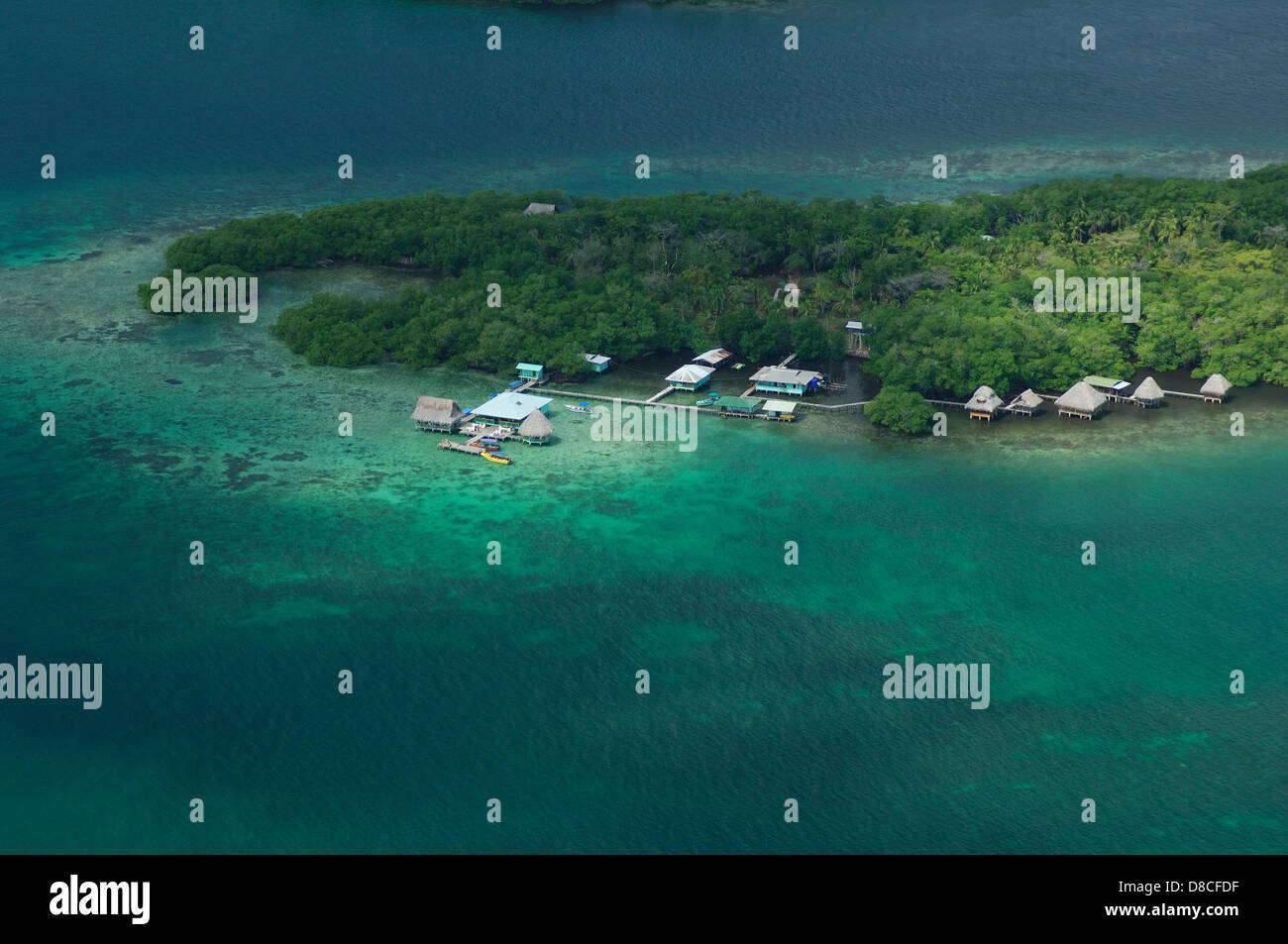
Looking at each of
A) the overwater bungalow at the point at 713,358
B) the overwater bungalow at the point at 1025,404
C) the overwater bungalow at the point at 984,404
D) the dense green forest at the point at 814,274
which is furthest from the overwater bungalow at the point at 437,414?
the overwater bungalow at the point at 1025,404

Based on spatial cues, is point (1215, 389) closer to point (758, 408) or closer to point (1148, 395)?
point (1148, 395)

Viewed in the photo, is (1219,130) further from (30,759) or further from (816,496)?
(30,759)

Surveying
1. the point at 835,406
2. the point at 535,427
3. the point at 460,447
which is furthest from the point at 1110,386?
the point at 460,447

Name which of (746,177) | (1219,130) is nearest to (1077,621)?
(746,177)

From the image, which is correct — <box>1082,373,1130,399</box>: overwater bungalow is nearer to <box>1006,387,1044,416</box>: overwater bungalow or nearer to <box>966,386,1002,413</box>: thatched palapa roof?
<box>1006,387,1044,416</box>: overwater bungalow

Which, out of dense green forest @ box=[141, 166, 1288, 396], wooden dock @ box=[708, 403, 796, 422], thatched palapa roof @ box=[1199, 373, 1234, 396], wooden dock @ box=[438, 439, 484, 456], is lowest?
wooden dock @ box=[438, 439, 484, 456]

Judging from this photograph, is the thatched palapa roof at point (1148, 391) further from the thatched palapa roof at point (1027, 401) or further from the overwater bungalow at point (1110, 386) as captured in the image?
the thatched palapa roof at point (1027, 401)

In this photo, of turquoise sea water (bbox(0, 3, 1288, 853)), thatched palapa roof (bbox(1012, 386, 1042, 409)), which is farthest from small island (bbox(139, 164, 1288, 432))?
turquoise sea water (bbox(0, 3, 1288, 853))

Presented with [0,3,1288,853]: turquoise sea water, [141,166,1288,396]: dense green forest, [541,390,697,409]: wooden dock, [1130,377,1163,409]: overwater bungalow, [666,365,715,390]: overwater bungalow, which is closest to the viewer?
[0,3,1288,853]: turquoise sea water
